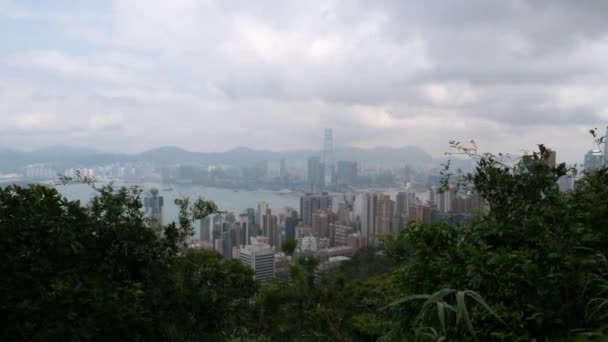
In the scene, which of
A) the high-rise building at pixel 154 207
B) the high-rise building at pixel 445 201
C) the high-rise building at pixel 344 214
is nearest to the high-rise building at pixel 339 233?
the high-rise building at pixel 344 214

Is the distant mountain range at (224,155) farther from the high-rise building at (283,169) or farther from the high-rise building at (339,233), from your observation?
the high-rise building at (339,233)

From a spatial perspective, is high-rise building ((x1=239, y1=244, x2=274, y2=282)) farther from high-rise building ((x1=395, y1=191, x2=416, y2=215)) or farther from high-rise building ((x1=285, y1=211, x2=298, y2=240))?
high-rise building ((x1=395, y1=191, x2=416, y2=215))

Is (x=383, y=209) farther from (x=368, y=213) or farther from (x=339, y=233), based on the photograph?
(x=339, y=233)

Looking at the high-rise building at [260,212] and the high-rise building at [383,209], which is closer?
the high-rise building at [383,209]

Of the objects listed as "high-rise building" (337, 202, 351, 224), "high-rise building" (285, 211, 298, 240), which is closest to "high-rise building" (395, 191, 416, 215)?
"high-rise building" (337, 202, 351, 224)

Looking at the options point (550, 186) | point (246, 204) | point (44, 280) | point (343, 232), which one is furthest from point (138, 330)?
point (343, 232)

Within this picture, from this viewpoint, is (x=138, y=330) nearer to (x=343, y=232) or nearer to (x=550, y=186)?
(x=550, y=186)
